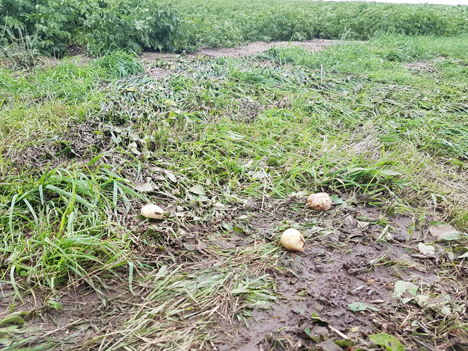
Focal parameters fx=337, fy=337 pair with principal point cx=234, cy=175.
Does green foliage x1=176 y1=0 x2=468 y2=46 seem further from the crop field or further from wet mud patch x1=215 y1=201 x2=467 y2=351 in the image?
wet mud patch x1=215 y1=201 x2=467 y2=351

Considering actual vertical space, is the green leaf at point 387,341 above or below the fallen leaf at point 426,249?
above

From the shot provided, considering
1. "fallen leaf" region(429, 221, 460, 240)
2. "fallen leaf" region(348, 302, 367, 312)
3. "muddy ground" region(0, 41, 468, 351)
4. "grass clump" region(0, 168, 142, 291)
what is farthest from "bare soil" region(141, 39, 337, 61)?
"fallen leaf" region(348, 302, 367, 312)

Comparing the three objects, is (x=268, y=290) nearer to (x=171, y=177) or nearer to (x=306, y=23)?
(x=171, y=177)

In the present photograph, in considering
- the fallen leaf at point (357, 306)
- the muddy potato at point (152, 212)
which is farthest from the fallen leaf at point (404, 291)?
the muddy potato at point (152, 212)

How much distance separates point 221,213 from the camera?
7.95 ft

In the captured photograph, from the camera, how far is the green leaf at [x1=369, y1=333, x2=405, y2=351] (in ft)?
4.78

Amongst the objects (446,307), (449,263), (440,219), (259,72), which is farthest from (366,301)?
(259,72)

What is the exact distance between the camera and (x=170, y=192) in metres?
2.53

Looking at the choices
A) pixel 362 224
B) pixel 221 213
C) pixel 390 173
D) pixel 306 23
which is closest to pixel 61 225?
pixel 221 213

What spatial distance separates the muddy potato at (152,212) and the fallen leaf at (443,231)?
1.83 m

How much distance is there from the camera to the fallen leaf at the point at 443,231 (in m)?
2.17

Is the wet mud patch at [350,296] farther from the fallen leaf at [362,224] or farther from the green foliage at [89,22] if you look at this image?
the green foliage at [89,22]

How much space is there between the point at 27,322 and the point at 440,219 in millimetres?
2600

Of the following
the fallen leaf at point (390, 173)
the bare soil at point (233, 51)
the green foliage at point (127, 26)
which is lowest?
the bare soil at point (233, 51)
